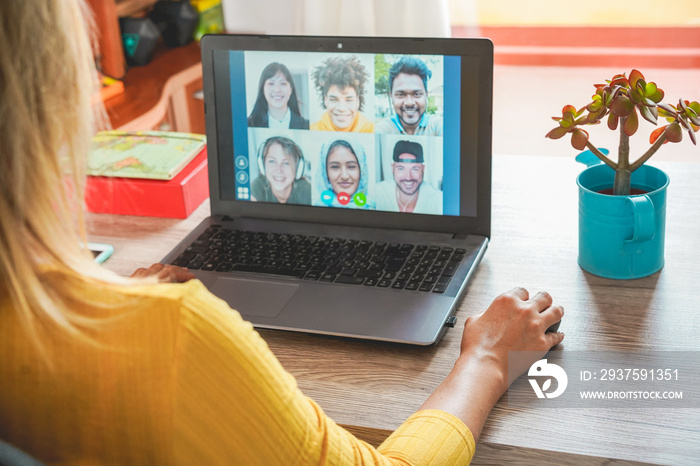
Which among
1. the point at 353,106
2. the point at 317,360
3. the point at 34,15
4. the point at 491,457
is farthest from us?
the point at 353,106

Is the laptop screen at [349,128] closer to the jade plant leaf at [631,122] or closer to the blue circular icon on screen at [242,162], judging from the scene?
the blue circular icon on screen at [242,162]

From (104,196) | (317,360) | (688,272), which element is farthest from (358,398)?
(104,196)

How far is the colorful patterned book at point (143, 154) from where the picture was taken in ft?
4.33

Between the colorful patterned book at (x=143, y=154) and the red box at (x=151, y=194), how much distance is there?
0.01 metres

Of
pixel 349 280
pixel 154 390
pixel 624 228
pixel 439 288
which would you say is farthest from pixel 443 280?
pixel 154 390

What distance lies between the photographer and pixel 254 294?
1.04 m

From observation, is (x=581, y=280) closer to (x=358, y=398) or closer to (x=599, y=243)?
(x=599, y=243)

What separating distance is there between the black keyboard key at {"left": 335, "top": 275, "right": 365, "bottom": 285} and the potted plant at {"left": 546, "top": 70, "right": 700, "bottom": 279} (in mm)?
314

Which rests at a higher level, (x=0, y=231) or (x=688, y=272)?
(x=0, y=231)

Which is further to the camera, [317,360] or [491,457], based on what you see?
[317,360]

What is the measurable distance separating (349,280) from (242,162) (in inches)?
11.7

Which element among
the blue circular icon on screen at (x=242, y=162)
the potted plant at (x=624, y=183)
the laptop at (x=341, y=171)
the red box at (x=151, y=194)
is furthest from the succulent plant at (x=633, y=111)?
the red box at (x=151, y=194)

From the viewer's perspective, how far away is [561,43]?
2.73m

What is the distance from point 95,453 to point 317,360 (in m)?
0.35
